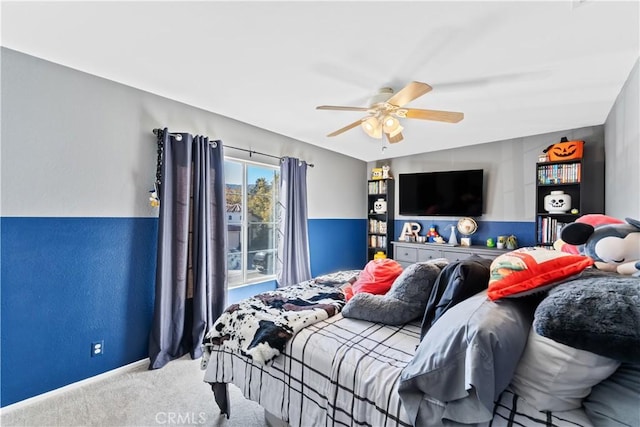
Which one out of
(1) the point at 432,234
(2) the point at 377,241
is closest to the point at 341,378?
(1) the point at 432,234

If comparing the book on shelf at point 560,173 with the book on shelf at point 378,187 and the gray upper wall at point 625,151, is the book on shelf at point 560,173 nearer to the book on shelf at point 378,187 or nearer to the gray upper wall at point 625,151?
the gray upper wall at point 625,151

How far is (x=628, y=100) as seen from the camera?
1.93 metres

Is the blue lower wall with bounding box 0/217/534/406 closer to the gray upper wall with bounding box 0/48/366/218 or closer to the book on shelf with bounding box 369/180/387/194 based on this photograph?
the gray upper wall with bounding box 0/48/366/218

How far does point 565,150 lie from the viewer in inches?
120

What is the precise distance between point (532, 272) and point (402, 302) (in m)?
0.70

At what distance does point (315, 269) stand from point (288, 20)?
10.8ft

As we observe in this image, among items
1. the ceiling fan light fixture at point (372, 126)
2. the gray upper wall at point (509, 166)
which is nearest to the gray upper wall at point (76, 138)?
the ceiling fan light fixture at point (372, 126)

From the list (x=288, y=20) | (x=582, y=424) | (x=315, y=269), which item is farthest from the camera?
(x=315, y=269)

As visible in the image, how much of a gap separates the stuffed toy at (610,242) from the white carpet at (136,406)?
2.04 meters

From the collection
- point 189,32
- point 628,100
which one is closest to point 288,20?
point 189,32

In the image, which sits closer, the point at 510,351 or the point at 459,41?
the point at 510,351

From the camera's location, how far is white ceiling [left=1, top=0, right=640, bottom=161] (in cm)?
138

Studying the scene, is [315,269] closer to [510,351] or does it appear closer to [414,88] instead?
[414,88]

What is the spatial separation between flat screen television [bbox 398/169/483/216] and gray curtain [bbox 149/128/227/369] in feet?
9.80
